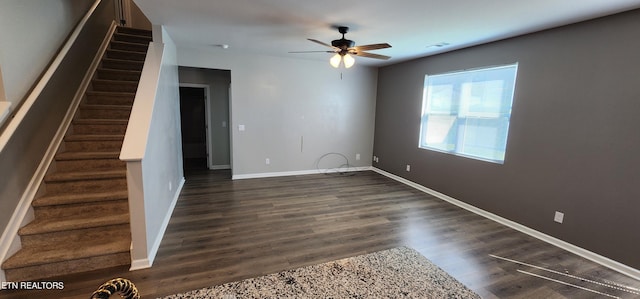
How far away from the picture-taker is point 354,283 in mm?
2305

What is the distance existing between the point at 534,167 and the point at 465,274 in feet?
5.95

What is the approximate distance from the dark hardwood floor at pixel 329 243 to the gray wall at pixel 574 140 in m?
0.37

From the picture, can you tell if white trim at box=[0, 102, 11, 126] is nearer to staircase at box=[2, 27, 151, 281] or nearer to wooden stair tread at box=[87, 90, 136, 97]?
staircase at box=[2, 27, 151, 281]

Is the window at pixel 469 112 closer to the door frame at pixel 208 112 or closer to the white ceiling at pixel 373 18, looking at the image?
the white ceiling at pixel 373 18

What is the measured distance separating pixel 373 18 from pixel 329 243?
99.8 inches

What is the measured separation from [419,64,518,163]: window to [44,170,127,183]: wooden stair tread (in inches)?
184

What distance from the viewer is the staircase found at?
2.28 metres

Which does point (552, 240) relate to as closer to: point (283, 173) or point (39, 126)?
point (283, 173)

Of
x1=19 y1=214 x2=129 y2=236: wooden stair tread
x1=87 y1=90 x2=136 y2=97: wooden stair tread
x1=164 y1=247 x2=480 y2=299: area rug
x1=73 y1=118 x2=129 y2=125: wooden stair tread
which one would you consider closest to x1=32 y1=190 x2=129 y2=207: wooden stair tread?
x1=19 y1=214 x2=129 y2=236: wooden stair tread

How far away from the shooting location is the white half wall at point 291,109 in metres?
5.22

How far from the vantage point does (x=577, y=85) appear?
289 cm

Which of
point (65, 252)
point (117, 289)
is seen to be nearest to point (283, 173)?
point (65, 252)

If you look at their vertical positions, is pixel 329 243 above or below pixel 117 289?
below

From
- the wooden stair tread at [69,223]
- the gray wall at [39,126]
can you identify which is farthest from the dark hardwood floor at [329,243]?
the gray wall at [39,126]
